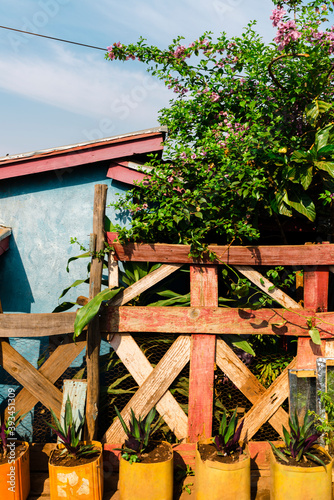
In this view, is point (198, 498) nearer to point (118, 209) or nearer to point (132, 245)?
point (132, 245)

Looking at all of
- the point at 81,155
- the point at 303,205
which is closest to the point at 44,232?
the point at 81,155

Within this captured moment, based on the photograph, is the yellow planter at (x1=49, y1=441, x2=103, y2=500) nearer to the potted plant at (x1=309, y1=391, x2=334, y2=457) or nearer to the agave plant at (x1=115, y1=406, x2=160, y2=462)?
the agave plant at (x1=115, y1=406, x2=160, y2=462)

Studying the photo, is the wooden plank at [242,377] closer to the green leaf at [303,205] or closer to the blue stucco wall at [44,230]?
the green leaf at [303,205]

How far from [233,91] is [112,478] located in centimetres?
488

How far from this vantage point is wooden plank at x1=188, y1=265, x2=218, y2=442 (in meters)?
4.33

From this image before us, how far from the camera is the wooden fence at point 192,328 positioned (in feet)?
14.1

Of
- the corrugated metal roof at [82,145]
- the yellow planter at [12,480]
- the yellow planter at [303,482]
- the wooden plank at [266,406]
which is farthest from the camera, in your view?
the corrugated metal roof at [82,145]

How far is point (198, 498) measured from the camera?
12.7 ft

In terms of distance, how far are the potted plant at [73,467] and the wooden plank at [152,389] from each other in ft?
0.95

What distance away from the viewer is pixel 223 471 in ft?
12.4

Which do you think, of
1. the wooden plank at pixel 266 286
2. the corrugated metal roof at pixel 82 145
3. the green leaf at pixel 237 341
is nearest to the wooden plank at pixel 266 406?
the green leaf at pixel 237 341

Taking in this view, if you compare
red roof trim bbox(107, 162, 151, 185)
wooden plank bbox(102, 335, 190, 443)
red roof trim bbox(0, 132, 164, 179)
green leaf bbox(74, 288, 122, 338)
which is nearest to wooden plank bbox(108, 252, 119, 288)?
green leaf bbox(74, 288, 122, 338)

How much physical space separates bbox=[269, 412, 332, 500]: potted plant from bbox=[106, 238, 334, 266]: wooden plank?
1637 millimetres

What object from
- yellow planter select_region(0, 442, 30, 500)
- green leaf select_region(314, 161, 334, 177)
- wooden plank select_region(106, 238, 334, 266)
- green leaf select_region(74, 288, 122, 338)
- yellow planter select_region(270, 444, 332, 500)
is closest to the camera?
yellow planter select_region(270, 444, 332, 500)
